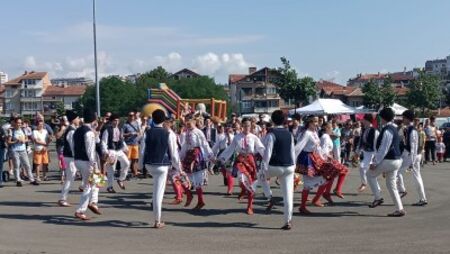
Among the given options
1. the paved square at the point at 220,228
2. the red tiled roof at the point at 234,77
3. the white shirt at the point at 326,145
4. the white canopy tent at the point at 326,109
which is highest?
the red tiled roof at the point at 234,77

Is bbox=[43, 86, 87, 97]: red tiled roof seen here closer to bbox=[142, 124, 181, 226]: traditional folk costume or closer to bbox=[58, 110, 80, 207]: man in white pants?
bbox=[58, 110, 80, 207]: man in white pants

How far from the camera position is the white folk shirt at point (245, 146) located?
39.2 feet

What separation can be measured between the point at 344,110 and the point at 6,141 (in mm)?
20294

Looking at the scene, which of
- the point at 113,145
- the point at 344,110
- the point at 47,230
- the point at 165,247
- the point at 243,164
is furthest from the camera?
the point at 344,110

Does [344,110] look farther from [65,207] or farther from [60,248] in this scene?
[60,248]

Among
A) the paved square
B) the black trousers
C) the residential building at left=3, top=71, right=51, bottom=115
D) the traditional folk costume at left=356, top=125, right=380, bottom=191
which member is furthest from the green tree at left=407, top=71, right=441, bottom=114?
the residential building at left=3, top=71, right=51, bottom=115

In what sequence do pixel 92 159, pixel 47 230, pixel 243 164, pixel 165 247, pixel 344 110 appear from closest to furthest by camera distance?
pixel 165 247 → pixel 47 230 → pixel 92 159 → pixel 243 164 → pixel 344 110

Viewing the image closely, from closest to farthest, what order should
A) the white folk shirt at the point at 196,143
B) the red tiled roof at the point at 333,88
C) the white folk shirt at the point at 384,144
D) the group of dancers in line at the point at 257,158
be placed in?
the group of dancers in line at the point at 257,158
the white folk shirt at the point at 384,144
the white folk shirt at the point at 196,143
the red tiled roof at the point at 333,88

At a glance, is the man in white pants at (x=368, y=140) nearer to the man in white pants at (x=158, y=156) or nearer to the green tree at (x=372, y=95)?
the man in white pants at (x=158, y=156)

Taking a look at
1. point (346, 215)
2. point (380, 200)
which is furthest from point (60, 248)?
point (380, 200)

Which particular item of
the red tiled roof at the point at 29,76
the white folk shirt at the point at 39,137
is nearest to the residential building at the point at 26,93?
the red tiled roof at the point at 29,76

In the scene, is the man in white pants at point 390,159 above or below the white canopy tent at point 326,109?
below

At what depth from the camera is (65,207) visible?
1223 cm

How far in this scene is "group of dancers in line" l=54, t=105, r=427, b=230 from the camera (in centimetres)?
999
